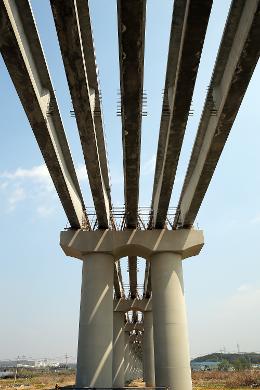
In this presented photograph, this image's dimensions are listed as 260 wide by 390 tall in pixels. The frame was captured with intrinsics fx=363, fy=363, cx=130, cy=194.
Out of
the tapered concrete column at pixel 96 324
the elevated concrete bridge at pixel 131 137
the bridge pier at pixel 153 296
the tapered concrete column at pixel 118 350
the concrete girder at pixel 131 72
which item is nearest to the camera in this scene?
the concrete girder at pixel 131 72

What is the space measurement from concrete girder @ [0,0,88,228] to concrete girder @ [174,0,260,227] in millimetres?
5322

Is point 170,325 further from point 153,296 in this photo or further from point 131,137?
point 131,137

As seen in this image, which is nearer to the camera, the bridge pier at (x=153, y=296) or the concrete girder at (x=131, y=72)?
the concrete girder at (x=131, y=72)

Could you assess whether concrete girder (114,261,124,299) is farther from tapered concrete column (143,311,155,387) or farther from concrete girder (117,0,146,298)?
concrete girder (117,0,146,298)

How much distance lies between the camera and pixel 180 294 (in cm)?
2031

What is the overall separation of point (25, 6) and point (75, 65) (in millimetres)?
1816

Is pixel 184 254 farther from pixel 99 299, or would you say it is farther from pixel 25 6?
pixel 25 6

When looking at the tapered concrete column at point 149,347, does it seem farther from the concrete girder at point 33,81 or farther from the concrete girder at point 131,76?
the concrete girder at point 33,81

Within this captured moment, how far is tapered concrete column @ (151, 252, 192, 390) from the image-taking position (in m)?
18.7

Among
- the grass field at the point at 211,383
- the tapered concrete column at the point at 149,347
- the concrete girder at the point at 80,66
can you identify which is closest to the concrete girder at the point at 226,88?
the concrete girder at the point at 80,66

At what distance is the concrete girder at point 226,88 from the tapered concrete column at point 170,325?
505cm

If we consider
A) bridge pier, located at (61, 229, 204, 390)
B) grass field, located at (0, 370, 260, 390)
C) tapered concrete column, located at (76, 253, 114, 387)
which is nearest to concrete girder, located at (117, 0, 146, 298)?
bridge pier, located at (61, 229, 204, 390)

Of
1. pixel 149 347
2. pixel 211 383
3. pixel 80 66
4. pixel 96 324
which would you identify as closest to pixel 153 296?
pixel 96 324

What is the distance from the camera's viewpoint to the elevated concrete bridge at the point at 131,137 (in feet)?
29.2
